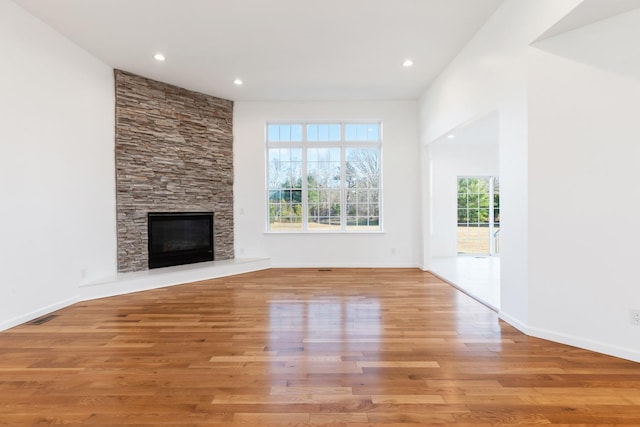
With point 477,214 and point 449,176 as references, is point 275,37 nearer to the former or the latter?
point 449,176

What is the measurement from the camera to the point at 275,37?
3.75m

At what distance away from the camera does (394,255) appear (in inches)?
241

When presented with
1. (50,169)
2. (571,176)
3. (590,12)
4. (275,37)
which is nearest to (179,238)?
(50,169)

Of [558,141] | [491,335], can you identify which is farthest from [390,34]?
[491,335]

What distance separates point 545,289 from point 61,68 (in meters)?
5.56

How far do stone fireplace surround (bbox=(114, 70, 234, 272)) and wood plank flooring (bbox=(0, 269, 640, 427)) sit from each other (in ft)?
5.16

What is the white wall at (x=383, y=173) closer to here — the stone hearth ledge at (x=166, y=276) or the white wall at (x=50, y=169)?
the stone hearth ledge at (x=166, y=276)

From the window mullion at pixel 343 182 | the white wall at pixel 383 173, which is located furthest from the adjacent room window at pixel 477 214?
the window mullion at pixel 343 182

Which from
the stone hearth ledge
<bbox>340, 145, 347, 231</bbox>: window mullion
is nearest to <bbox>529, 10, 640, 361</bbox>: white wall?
<bbox>340, 145, 347, 231</bbox>: window mullion

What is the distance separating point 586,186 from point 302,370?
2560mm

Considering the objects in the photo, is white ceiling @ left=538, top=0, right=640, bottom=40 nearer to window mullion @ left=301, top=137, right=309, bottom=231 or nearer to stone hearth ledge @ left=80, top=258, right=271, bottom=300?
window mullion @ left=301, top=137, right=309, bottom=231

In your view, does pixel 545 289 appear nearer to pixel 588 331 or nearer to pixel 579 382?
pixel 588 331

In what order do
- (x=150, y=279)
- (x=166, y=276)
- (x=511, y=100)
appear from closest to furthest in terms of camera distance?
1. (x=511, y=100)
2. (x=150, y=279)
3. (x=166, y=276)

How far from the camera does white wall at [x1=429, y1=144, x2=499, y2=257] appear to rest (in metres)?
7.71
